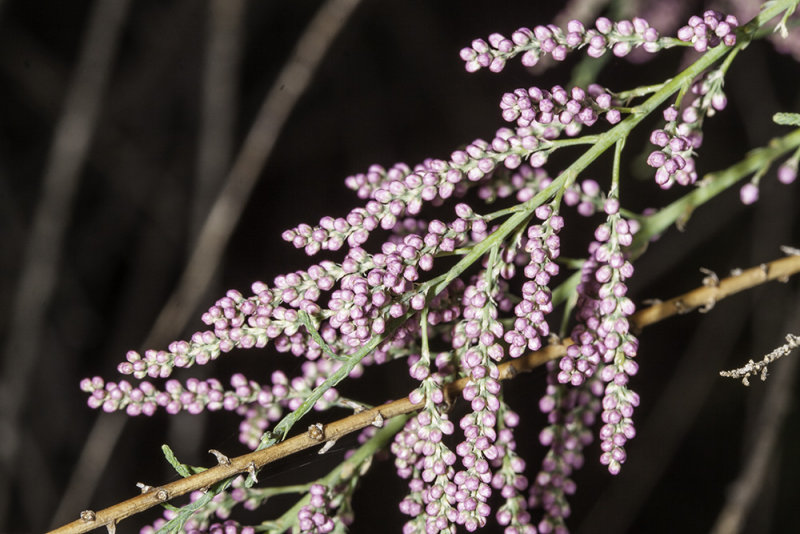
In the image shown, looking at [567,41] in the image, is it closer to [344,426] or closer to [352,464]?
[344,426]

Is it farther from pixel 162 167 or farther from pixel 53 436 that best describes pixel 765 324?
pixel 53 436

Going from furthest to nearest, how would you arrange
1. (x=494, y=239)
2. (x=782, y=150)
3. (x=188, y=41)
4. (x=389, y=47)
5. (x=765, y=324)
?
(x=389, y=47), (x=188, y=41), (x=765, y=324), (x=782, y=150), (x=494, y=239)

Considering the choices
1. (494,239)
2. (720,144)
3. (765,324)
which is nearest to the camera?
(494,239)

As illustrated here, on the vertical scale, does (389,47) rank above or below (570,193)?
above

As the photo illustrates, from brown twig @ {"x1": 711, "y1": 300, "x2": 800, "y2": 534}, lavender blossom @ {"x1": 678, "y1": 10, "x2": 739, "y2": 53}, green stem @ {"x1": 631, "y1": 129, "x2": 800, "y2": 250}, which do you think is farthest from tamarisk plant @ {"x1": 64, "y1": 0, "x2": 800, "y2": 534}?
brown twig @ {"x1": 711, "y1": 300, "x2": 800, "y2": 534}

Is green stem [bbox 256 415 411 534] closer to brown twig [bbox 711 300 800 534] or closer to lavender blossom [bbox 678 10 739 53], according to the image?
lavender blossom [bbox 678 10 739 53]

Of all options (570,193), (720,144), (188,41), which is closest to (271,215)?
(188,41)

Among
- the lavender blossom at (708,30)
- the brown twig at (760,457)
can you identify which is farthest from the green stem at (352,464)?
the brown twig at (760,457)

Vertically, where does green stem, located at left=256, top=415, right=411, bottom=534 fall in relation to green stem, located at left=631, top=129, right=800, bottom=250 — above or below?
below
